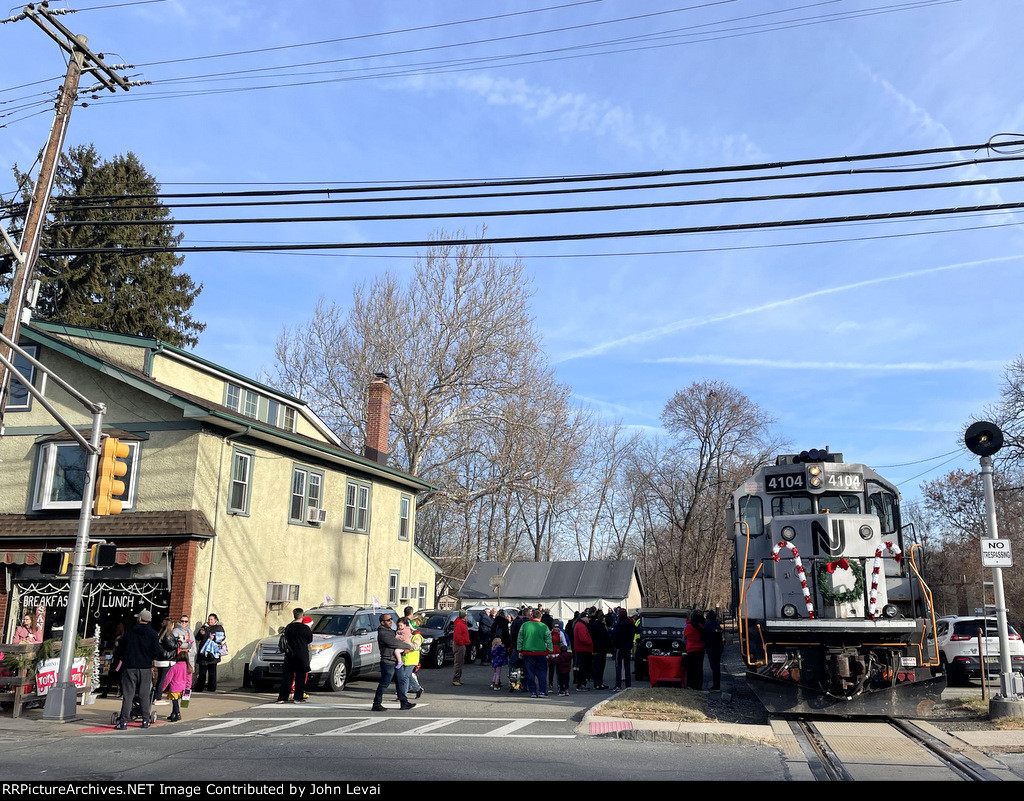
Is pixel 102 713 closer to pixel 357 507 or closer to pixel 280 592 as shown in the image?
pixel 280 592

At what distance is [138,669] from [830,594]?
10.6 metres

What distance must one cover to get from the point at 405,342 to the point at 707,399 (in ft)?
80.6

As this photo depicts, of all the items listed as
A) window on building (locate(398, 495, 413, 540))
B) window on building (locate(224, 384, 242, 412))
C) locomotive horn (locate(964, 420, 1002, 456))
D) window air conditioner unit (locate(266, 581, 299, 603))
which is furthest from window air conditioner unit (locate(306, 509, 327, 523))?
locomotive horn (locate(964, 420, 1002, 456))

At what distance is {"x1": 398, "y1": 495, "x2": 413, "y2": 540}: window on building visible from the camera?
28547 mm

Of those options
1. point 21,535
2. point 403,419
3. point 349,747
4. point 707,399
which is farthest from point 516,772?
point 707,399

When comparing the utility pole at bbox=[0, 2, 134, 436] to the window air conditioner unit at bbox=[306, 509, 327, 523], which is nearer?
the utility pole at bbox=[0, 2, 134, 436]

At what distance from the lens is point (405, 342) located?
37.1 m

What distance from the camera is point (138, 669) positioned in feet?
39.9

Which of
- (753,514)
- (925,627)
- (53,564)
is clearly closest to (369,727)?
(53,564)

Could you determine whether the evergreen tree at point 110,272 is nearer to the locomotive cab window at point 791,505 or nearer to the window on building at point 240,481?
the window on building at point 240,481

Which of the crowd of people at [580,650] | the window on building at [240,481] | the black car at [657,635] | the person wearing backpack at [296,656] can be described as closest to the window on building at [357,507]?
the window on building at [240,481]

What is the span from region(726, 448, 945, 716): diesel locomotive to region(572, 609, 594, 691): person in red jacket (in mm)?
4305

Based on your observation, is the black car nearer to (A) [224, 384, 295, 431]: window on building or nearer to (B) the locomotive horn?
(B) the locomotive horn

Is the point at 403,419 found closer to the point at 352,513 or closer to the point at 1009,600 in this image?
the point at 352,513
